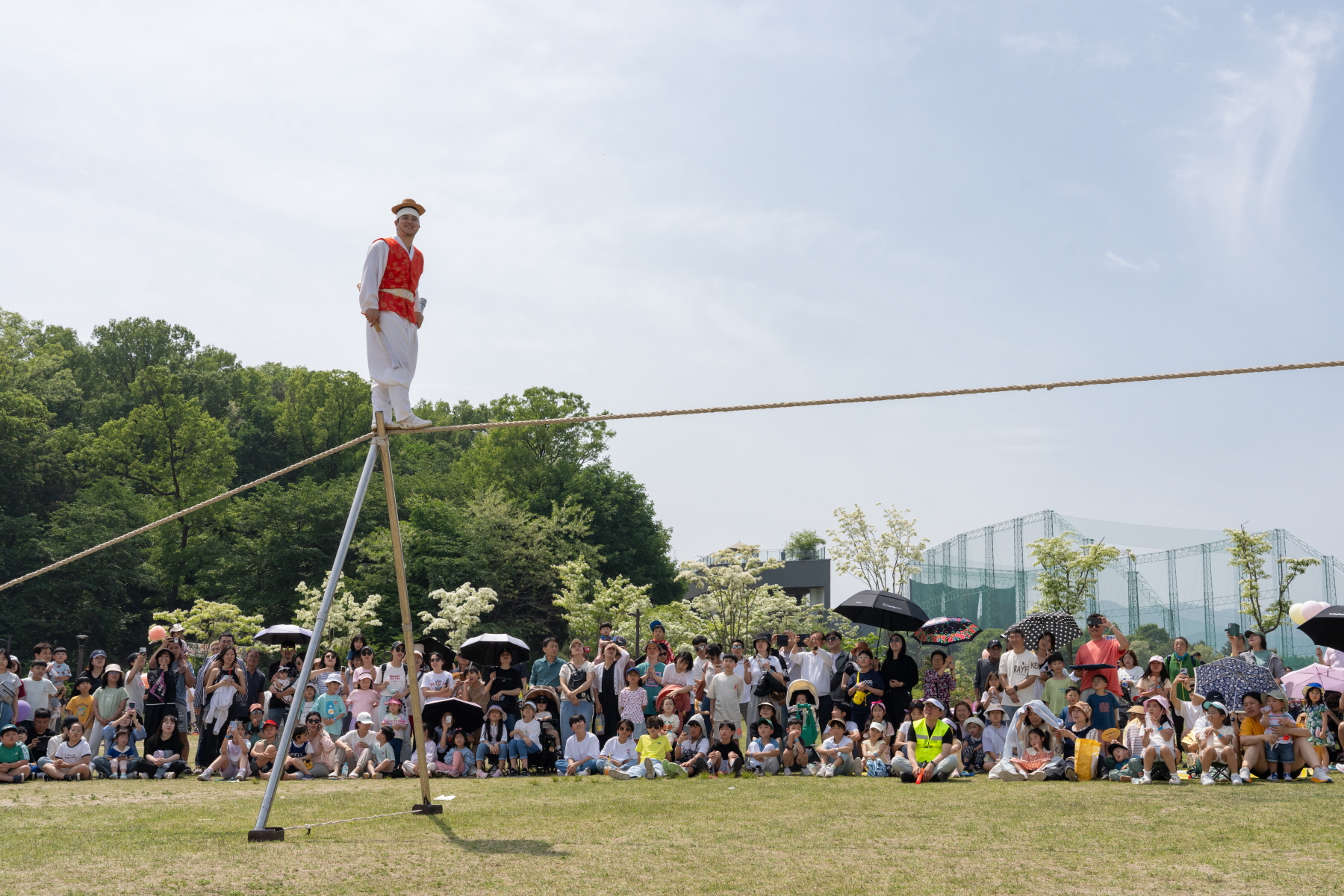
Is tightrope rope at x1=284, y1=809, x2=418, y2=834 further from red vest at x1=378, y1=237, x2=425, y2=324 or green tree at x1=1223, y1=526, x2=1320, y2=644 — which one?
green tree at x1=1223, y1=526, x2=1320, y2=644

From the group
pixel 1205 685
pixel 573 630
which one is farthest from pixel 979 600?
pixel 1205 685

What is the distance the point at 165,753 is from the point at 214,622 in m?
18.0

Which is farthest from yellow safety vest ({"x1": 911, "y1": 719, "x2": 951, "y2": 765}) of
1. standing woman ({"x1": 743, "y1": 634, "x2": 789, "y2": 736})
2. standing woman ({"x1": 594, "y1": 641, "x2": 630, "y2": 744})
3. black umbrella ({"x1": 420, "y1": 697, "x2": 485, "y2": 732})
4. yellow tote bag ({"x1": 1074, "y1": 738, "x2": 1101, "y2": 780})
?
black umbrella ({"x1": 420, "y1": 697, "x2": 485, "y2": 732})

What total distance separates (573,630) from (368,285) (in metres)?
23.6

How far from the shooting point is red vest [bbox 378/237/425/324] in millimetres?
5809

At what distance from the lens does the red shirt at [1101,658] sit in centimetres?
926

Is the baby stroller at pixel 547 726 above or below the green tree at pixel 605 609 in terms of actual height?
below

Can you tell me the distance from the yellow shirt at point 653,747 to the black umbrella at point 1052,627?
12.5 feet

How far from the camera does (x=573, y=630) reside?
2864 cm

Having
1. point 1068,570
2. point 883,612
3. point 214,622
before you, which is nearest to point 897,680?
point 883,612

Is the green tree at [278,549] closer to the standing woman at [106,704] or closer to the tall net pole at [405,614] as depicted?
the standing woman at [106,704]

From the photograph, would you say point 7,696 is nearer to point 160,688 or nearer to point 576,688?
point 160,688

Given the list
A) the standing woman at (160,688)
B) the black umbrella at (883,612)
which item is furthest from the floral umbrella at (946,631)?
the standing woman at (160,688)

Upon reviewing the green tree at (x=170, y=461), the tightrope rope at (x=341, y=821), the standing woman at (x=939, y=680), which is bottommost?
the tightrope rope at (x=341, y=821)
